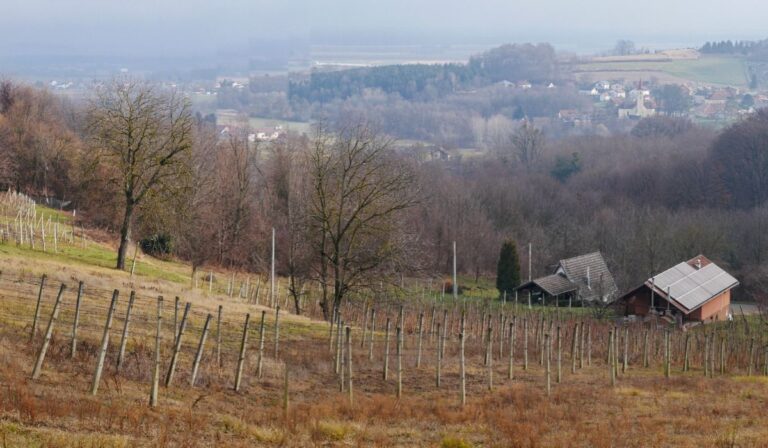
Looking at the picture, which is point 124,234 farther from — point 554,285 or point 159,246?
point 554,285

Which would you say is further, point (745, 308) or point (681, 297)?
point (745, 308)

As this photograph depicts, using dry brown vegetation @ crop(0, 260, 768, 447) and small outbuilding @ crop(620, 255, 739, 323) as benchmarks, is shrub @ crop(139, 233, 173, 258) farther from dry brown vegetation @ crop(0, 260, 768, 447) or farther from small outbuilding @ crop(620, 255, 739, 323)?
small outbuilding @ crop(620, 255, 739, 323)

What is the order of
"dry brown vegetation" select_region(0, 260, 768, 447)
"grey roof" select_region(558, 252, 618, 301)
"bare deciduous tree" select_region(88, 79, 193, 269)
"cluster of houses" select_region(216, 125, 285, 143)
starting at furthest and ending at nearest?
"cluster of houses" select_region(216, 125, 285, 143) < "grey roof" select_region(558, 252, 618, 301) < "bare deciduous tree" select_region(88, 79, 193, 269) < "dry brown vegetation" select_region(0, 260, 768, 447)

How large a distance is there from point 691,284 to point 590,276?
7348 mm

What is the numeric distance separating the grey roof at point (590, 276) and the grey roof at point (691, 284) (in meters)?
4.30

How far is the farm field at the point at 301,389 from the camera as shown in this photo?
14.6 meters

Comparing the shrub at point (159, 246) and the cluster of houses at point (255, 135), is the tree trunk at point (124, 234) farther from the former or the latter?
the cluster of houses at point (255, 135)

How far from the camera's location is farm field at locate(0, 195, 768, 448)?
1462 cm

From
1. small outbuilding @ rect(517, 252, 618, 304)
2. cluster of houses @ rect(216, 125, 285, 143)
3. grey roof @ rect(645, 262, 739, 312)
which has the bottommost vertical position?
small outbuilding @ rect(517, 252, 618, 304)

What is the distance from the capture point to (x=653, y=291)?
48.8 meters

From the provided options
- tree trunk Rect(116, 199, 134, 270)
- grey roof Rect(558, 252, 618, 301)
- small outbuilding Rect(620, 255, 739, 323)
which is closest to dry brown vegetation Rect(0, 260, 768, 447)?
tree trunk Rect(116, 199, 134, 270)

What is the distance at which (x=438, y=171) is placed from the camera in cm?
10656

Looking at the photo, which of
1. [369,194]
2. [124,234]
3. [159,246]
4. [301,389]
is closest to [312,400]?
[301,389]

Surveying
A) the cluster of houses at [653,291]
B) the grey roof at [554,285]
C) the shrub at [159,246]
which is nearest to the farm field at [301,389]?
the cluster of houses at [653,291]
